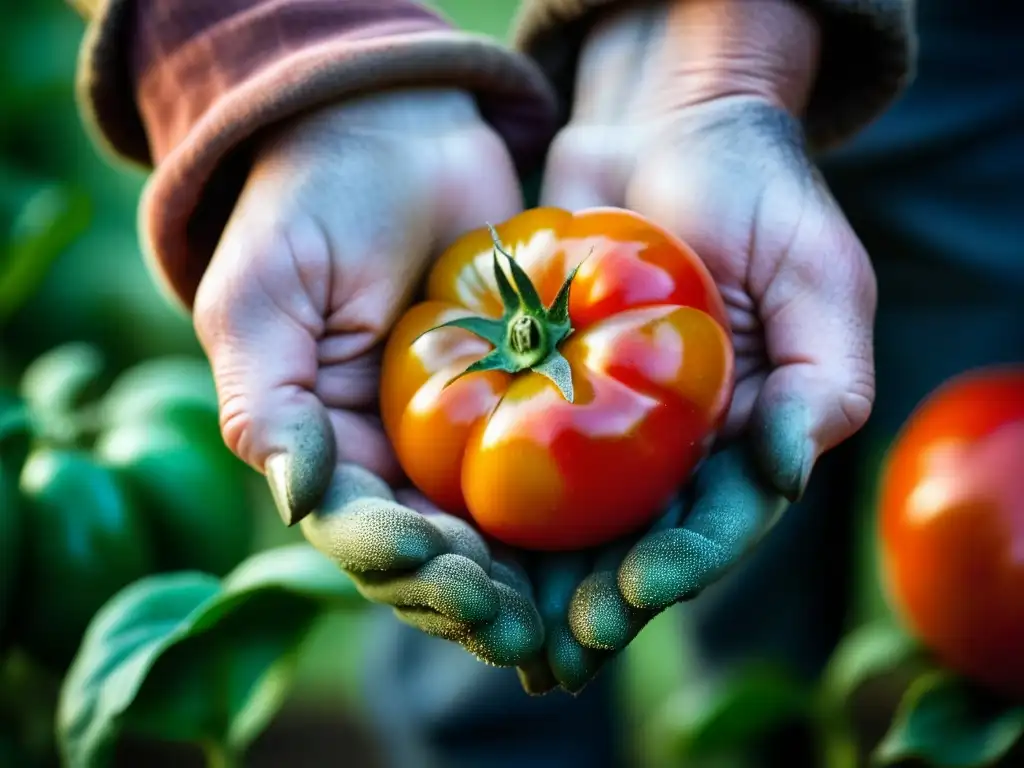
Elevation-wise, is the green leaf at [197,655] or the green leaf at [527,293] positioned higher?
Result: the green leaf at [527,293]

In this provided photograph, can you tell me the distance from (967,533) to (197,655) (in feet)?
2.15

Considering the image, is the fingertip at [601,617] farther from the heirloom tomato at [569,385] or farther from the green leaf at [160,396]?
the green leaf at [160,396]

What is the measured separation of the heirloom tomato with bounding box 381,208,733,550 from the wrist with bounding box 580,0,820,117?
0.18 metres

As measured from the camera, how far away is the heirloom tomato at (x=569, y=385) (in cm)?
67

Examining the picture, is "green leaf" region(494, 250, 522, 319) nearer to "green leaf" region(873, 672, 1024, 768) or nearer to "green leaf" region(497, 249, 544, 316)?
"green leaf" region(497, 249, 544, 316)

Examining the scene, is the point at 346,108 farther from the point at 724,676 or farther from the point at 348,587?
the point at 724,676

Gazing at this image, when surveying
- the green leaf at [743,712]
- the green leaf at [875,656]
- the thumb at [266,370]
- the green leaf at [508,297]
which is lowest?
the green leaf at [743,712]

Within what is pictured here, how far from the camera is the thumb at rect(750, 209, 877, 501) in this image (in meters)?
0.70

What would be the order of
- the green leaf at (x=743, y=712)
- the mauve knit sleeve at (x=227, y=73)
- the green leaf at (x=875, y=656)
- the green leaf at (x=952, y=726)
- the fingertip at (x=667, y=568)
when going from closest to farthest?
the fingertip at (x=667, y=568), the mauve knit sleeve at (x=227, y=73), the green leaf at (x=952, y=726), the green leaf at (x=875, y=656), the green leaf at (x=743, y=712)

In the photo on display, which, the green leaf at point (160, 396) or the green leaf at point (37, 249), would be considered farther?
the green leaf at point (37, 249)

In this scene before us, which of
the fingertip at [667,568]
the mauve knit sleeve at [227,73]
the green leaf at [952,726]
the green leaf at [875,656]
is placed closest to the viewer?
the fingertip at [667,568]

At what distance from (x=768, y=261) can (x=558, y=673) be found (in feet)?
1.07

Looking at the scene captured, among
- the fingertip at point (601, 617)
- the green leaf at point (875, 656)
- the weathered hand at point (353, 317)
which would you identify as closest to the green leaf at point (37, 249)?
the weathered hand at point (353, 317)

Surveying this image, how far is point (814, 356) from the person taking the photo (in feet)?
2.44
